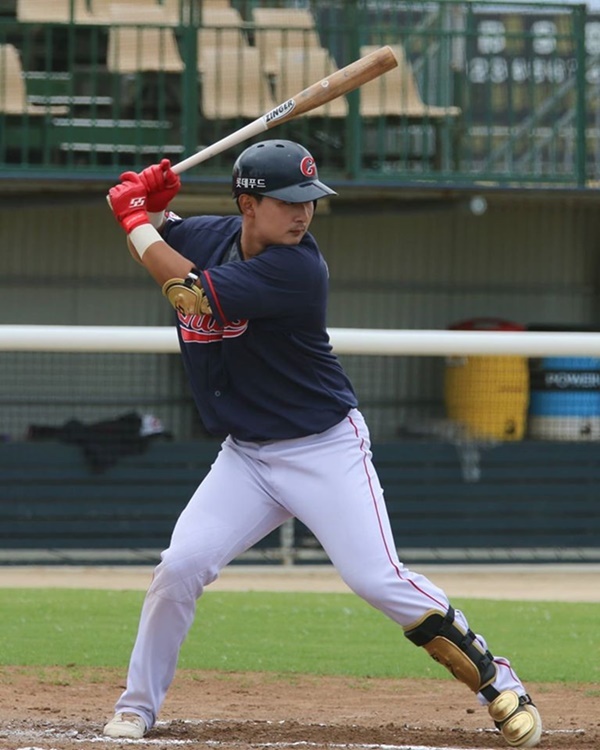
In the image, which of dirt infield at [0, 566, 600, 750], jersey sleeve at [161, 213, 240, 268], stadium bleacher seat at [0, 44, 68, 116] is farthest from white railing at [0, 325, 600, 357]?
stadium bleacher seat at [0, 44, 68, 116]

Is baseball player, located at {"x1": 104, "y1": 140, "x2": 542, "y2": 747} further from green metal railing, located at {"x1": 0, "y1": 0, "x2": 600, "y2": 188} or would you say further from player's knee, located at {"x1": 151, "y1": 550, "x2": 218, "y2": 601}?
green metal railing, located at {"x1": 0, "y1": 0, "x2": 600, "y2": 188}

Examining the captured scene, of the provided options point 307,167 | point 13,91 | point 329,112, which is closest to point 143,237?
point 307,167

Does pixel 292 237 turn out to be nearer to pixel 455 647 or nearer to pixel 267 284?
pixel 267 284

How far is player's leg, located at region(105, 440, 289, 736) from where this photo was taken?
4.29 metres

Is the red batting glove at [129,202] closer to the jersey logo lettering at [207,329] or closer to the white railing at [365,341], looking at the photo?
the jersey logo lettering at [207,329]

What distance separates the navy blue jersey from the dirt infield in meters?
0.99

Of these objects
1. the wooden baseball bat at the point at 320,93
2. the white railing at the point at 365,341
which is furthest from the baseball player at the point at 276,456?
the white railing at the point at 365,341

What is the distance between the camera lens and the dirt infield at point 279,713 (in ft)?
14.4

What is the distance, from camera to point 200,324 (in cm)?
430

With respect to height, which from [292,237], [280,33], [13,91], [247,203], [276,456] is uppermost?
[280,33]

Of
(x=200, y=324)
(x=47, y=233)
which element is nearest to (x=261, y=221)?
(x=200, y=324)

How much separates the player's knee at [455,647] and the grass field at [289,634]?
1.52m

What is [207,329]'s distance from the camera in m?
4.31

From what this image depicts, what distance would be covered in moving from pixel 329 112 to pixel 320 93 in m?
6.48
